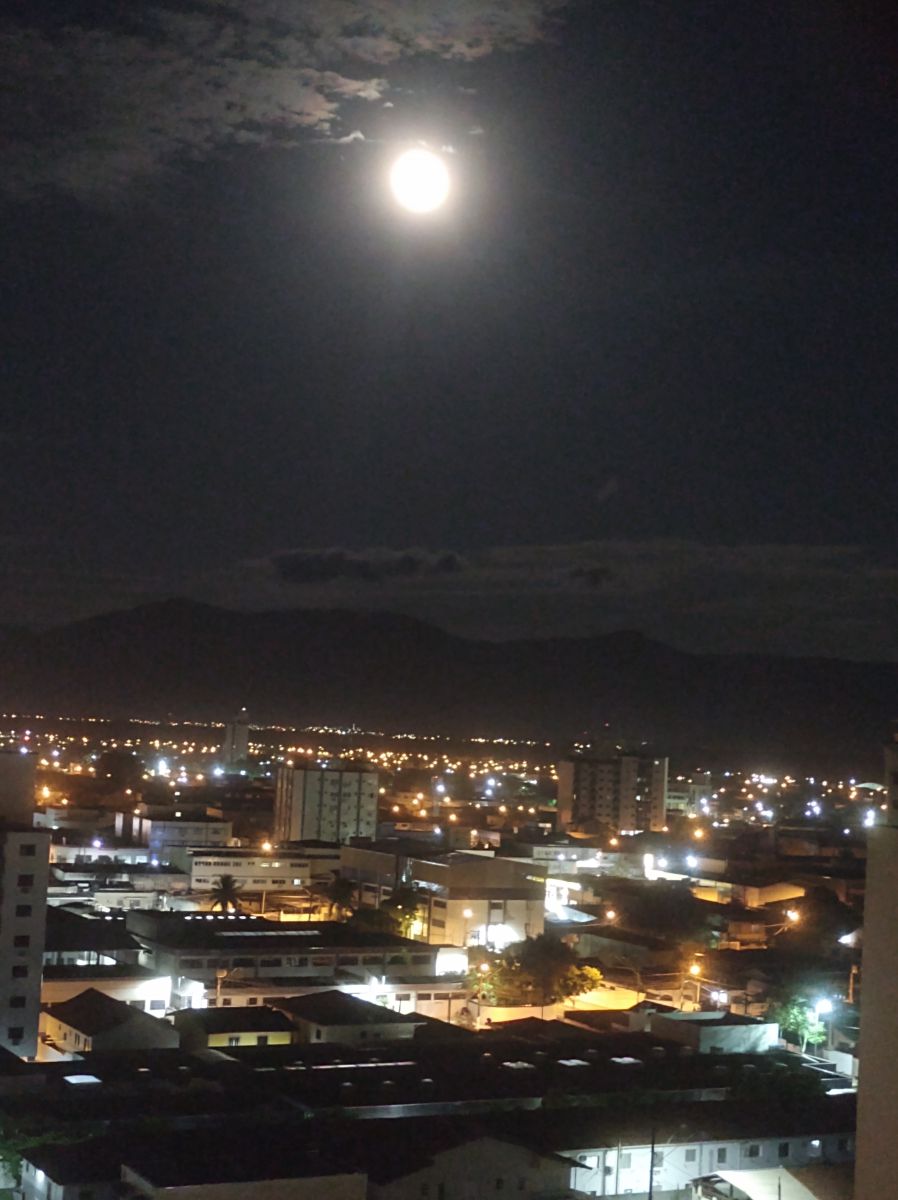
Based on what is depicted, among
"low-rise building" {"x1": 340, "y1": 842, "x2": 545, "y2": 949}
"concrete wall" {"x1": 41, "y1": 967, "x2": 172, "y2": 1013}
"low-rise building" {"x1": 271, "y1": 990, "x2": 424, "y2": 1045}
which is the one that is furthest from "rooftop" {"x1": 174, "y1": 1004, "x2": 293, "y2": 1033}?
"low-rise building" {"x1": 340, "y1": 842, "x2": 545, "y2": 949}

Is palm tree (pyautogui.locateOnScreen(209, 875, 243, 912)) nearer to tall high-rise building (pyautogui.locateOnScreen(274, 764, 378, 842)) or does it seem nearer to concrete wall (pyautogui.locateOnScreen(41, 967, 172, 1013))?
concrete wall (pyautogui.locateOnScreen(41, 967, 172, 1013))

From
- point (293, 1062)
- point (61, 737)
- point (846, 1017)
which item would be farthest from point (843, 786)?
point (293, 1062)

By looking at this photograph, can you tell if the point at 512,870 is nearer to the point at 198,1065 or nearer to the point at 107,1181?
the point at 198,1065

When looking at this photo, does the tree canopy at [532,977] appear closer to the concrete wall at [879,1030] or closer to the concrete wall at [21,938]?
the concrete wall at [21,938]

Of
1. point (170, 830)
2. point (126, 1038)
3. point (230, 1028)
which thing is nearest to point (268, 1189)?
point (126, 1038)

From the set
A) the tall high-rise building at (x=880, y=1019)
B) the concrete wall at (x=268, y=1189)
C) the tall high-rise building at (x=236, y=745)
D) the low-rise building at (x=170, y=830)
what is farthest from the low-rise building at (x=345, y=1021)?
the tall high-rise building at (x=236, y=745)
